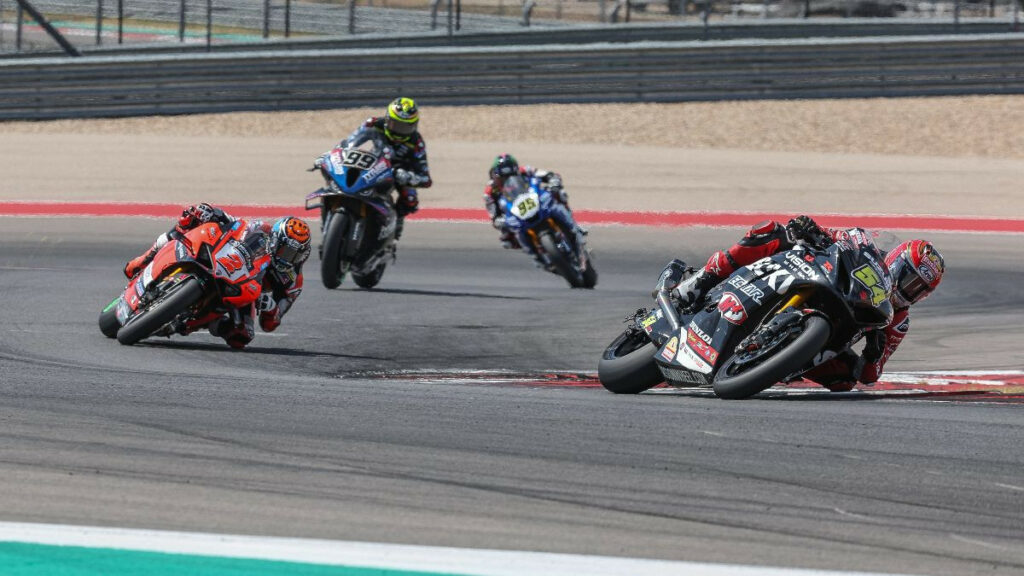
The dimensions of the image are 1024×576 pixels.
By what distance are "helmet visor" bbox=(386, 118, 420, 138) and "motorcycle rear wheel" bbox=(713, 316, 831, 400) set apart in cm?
714

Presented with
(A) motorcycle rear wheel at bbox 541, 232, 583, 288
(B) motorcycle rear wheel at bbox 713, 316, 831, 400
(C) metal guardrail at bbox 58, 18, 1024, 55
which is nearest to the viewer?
(B) motorcycle rear wheel at bbox 713, 316, 831, 400

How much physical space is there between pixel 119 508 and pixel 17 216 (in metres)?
13.8

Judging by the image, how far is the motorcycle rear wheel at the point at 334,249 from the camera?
14141 mm

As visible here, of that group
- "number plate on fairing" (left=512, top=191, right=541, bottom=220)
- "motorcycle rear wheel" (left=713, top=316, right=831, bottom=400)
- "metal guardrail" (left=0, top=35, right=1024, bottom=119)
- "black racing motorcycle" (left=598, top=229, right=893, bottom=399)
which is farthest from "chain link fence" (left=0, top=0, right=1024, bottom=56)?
"motorcycle rear wheel" (left=713, top=316, right=831, bottom=400)

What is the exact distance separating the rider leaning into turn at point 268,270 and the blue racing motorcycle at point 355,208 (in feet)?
11.4

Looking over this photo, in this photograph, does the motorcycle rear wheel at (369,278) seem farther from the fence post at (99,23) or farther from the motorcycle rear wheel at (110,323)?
→ the fence post at (99,23)

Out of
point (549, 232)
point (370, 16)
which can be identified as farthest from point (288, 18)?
point (549, 232)

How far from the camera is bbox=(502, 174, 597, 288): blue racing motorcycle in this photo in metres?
15.0

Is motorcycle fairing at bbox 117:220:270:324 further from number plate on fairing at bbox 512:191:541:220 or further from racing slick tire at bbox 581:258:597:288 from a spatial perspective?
racing slick tire at bbox 581:258:597:288

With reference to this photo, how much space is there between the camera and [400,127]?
14.5 m

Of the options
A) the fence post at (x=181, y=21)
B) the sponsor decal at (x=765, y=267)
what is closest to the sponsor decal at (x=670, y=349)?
the sponsor decal at (x=765, y=267)

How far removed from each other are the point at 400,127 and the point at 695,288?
6530mm

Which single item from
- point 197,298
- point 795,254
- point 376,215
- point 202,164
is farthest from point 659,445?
point 202,164

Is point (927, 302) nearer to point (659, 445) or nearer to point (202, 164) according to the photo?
point (659, 445)
